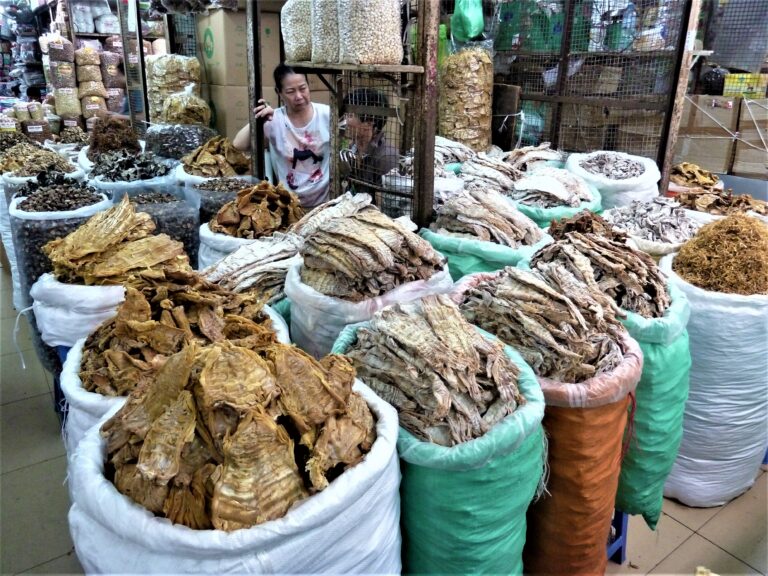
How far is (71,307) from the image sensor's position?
1780 millimetres

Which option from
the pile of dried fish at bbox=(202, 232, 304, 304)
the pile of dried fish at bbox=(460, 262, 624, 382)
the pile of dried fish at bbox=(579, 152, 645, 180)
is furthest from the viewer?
the pile of dried fish at bbox=(579, 152, 645, 180)

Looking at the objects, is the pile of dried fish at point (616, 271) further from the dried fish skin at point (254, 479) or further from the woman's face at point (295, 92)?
the woman's face at point (295, 92)

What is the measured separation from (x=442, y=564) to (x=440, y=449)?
0.32m

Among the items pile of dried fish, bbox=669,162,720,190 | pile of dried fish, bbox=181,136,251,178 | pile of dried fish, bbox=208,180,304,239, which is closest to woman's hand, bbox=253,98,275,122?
pile of dried fish, bbox=181,136,251,178

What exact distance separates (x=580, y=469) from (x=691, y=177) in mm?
2910

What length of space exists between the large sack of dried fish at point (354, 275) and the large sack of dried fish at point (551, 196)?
0.95 m

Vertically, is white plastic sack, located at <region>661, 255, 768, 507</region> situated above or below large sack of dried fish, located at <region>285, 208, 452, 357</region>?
below

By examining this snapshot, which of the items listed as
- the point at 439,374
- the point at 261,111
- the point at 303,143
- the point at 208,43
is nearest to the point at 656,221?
the point at 439,374

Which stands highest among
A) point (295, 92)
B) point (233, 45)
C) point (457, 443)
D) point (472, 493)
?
point (233, 45)

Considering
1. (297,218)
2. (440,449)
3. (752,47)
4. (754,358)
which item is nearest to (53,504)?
(297,218)

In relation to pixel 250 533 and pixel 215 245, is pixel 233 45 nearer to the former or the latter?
pixel 215 245

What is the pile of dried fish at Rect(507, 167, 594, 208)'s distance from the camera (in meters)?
2.62

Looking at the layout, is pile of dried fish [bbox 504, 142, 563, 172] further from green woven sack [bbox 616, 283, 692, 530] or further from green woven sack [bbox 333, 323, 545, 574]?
green woven sack [bbox 333, 323, 545, 574]

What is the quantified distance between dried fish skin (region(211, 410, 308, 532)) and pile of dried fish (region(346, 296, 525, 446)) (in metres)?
0.36
